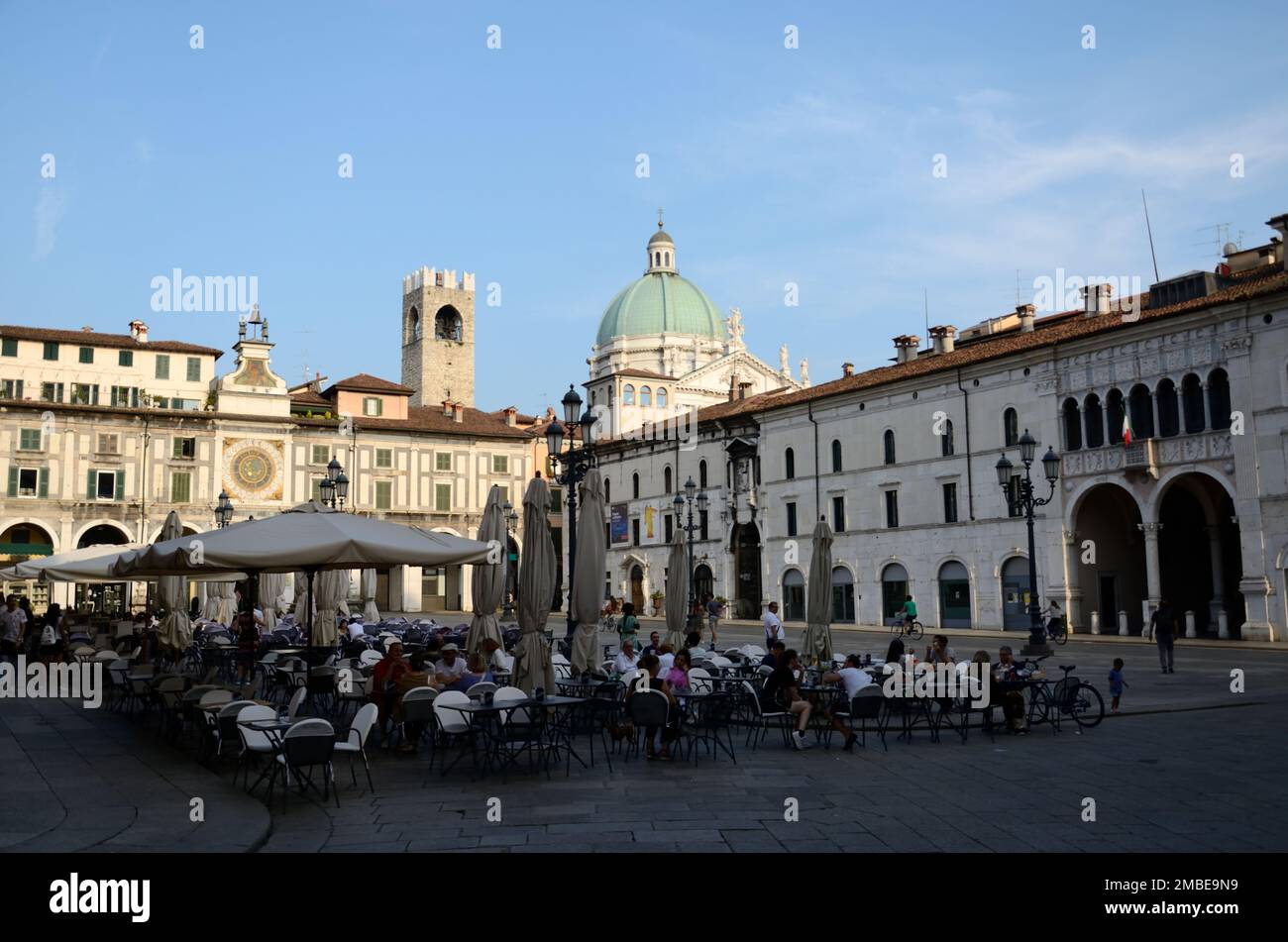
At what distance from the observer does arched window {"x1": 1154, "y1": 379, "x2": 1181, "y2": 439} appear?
34.4 meters

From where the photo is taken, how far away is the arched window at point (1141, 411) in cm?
3509

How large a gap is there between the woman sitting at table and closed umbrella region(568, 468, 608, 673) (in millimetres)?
3007

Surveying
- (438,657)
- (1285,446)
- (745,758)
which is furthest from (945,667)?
(1285,446)

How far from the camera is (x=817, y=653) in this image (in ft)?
60.3

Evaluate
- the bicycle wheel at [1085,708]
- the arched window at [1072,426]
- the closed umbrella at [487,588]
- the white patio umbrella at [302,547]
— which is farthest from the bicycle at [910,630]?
the white patio umbrella at [302,547]

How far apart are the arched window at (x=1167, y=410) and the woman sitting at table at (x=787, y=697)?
26.0 metres

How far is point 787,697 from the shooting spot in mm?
13188

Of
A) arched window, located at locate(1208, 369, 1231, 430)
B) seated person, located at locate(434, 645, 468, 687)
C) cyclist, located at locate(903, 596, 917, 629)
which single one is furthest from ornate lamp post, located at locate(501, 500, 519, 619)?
arched window, located at locate(1208, 369, 1231, 430)

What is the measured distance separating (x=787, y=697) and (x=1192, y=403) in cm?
2659

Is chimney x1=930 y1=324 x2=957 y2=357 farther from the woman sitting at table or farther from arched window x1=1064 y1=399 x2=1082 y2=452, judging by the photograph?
the woman sitting at table

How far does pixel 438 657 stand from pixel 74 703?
284 inches

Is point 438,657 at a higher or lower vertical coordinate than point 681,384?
lower

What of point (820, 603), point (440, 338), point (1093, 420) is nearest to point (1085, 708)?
point (820, 603)

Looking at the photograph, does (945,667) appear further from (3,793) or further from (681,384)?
(681,384)
